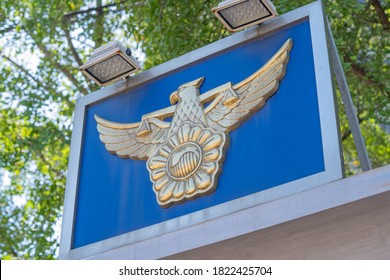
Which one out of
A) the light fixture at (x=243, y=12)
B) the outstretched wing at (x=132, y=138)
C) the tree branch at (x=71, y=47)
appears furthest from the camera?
the tree branch at (x=71, y=47)

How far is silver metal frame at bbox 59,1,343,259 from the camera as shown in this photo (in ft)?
15.6

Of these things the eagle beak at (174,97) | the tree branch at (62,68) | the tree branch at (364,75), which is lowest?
the eagle beak at (174,97)

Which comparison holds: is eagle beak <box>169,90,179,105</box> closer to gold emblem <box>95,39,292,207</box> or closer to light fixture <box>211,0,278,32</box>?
gold emblem <box>95,39,292,207</box>

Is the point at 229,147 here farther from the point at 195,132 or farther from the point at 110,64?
the point at 110,64

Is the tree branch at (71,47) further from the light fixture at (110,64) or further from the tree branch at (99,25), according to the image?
the light fixture at (110,64)

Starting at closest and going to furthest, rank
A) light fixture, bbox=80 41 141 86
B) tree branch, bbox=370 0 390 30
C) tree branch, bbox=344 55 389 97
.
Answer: light fixture, bbox=80 41 141 86 < tree branch, bbox=370 0 390 30 < tree branch, bbox=344 55 389 97

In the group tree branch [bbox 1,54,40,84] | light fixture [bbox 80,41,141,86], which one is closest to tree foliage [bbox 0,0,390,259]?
tree branch [bbox 1,54,40,84]

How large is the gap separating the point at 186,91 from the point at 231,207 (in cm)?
110

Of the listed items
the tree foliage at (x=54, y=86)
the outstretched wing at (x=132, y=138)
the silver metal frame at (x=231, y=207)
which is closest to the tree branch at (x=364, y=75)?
the tree foliage at (x=54, y=86)

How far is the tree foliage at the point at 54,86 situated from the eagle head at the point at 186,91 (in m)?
4.57

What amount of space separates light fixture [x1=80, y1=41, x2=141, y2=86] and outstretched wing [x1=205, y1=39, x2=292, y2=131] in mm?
923

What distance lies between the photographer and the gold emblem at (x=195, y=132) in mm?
5328

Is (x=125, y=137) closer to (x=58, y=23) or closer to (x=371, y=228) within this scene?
(x=371, y=228)
